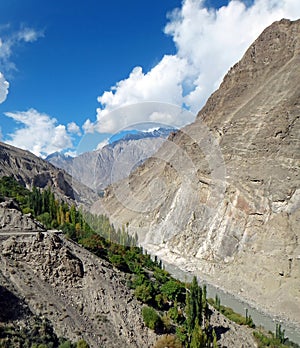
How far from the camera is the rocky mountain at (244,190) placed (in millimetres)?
40406

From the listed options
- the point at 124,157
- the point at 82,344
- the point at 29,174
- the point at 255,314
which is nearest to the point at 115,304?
the point at 82,344

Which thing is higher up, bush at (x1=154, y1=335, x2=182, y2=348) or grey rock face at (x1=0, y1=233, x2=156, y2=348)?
grey rock face at (x1=0, y1=233, x2=156, y2=348)

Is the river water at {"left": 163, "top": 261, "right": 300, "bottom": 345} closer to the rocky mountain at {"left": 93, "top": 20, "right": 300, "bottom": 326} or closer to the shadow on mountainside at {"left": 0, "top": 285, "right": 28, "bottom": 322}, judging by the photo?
the rocky mountain at {"left": 93, "top": 20, "right": 300, "bottom": 326}

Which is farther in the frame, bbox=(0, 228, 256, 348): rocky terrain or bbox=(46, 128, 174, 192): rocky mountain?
bbox=(46, 128, 174, 192): rocky mountain

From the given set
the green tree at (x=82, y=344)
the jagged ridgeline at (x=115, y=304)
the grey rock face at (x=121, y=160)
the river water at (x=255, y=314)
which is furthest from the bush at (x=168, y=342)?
the grey rock face at (x=121, y=160)

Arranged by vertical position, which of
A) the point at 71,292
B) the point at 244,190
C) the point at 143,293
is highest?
the point at 244,190

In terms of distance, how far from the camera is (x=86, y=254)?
25.3 metres

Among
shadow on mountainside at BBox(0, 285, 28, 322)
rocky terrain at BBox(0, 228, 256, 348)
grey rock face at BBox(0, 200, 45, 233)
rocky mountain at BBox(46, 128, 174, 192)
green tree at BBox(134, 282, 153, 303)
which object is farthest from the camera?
rocky mountain at BBox(46, 128, 174, 192)

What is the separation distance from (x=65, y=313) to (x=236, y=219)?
33.6 m

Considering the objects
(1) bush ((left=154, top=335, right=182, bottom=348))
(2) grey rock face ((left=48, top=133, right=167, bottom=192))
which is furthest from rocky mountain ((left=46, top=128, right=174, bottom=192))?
(1) bush ((left=154, top=335, right=182, bottom=348))

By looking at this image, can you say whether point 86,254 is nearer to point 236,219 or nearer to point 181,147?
point 236,219

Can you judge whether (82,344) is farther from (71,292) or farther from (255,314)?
(255,314)

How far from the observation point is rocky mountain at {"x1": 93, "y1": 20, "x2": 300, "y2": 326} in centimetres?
4041

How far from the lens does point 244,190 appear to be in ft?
159
